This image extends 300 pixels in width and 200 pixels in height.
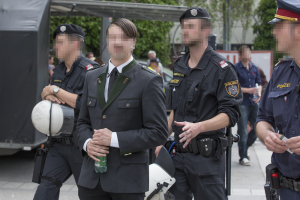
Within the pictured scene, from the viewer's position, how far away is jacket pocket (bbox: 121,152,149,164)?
85.9 inches

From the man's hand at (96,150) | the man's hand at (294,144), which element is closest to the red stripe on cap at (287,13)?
the man's hand at (294,144)

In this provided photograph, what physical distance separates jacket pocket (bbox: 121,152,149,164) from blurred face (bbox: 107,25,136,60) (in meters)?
0.64

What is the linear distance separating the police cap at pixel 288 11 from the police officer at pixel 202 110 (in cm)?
78

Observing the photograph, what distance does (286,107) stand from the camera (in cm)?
215

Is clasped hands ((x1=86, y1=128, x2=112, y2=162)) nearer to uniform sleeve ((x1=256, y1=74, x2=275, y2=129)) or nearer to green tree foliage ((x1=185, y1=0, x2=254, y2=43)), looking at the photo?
uniform sleeve ((x1=256, y1=74, x2=275, y2=129))

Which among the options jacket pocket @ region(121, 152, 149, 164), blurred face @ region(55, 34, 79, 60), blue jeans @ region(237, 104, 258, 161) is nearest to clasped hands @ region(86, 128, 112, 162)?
jacket pocket @ region(121, 152, 149, 164)

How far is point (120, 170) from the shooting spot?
7.13ft

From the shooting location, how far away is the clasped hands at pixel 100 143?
212 centimetres

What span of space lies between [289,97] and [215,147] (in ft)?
2.74

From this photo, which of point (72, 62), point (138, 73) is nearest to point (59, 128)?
point (72, 62)

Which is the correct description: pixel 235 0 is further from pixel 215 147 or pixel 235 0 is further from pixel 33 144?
pixel 215 147

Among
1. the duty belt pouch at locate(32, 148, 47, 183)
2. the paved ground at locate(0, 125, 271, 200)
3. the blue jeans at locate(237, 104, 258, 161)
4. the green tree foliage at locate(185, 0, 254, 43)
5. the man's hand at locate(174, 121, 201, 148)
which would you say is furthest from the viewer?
the green tree foliage at locate(185, 0, 254, 43)

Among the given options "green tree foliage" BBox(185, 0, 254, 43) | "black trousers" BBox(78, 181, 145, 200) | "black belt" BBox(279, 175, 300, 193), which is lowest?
"black trousers" BBox(78, 181, 145, 200)

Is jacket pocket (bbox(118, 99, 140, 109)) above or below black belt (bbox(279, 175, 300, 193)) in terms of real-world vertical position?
above
